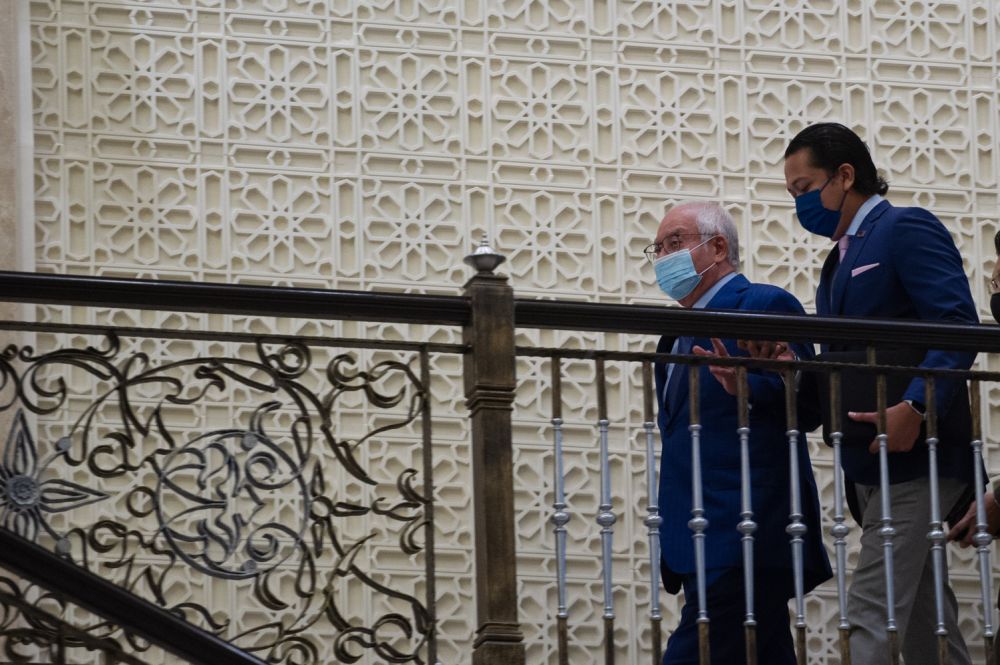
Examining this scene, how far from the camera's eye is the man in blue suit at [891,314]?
496 centimetres

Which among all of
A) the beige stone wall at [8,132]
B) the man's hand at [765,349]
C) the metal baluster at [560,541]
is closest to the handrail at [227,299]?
the metal baluster at [560,541]

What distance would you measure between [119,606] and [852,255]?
213cm

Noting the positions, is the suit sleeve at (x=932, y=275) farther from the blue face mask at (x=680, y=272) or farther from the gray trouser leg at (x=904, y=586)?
the blue face mask at (x=680, y=272)

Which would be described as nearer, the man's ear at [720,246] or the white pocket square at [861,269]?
the white pocket square at [861,269]

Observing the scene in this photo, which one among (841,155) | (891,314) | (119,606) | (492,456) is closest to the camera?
(119,606)

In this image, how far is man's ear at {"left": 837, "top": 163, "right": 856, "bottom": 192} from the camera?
5.30 meters

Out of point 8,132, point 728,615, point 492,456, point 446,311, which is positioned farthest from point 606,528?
point 8,132

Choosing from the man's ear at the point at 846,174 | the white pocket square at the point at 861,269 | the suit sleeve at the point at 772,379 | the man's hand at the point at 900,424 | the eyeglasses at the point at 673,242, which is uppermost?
the man's ear at the point at 846,174

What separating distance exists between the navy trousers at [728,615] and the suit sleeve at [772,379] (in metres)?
0.43

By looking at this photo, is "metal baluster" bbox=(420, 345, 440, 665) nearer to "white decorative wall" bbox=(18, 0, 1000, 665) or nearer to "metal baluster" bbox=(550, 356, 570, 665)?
"metal baluster" bbox=(550, 356, 570, 665)

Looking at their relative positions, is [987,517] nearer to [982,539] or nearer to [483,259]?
[982,539]

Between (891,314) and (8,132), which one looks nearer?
(891,314)

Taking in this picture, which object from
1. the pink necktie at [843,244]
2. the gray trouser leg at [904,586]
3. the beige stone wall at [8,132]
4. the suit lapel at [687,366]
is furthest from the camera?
the beige stone wall at [8,132]

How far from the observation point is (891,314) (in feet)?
17.0
